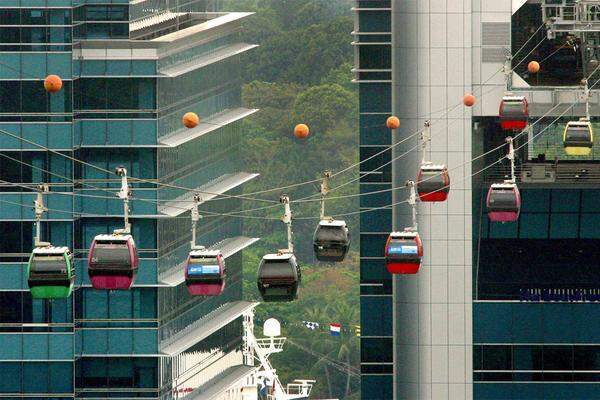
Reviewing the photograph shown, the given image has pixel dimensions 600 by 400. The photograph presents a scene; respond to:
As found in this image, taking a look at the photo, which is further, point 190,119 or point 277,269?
point 277,269

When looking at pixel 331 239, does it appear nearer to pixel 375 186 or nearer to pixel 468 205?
pixel 468 205

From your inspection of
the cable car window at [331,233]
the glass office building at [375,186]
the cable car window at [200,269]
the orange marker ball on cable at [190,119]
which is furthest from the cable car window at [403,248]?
the glass office building at [375,186]

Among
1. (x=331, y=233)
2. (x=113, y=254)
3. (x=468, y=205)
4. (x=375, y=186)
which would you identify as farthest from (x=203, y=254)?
(x=375, y=186)

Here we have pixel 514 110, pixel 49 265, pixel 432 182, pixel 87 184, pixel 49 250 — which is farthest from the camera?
pixel 87 184

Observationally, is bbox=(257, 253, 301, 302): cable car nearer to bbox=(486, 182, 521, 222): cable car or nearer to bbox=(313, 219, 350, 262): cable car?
bbox=(313, 219, 350, 262): cable car

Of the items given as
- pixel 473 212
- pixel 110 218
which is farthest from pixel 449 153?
pixel 110 218

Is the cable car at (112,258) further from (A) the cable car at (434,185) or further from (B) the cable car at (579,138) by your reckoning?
(B) the cable car at (579,138)
